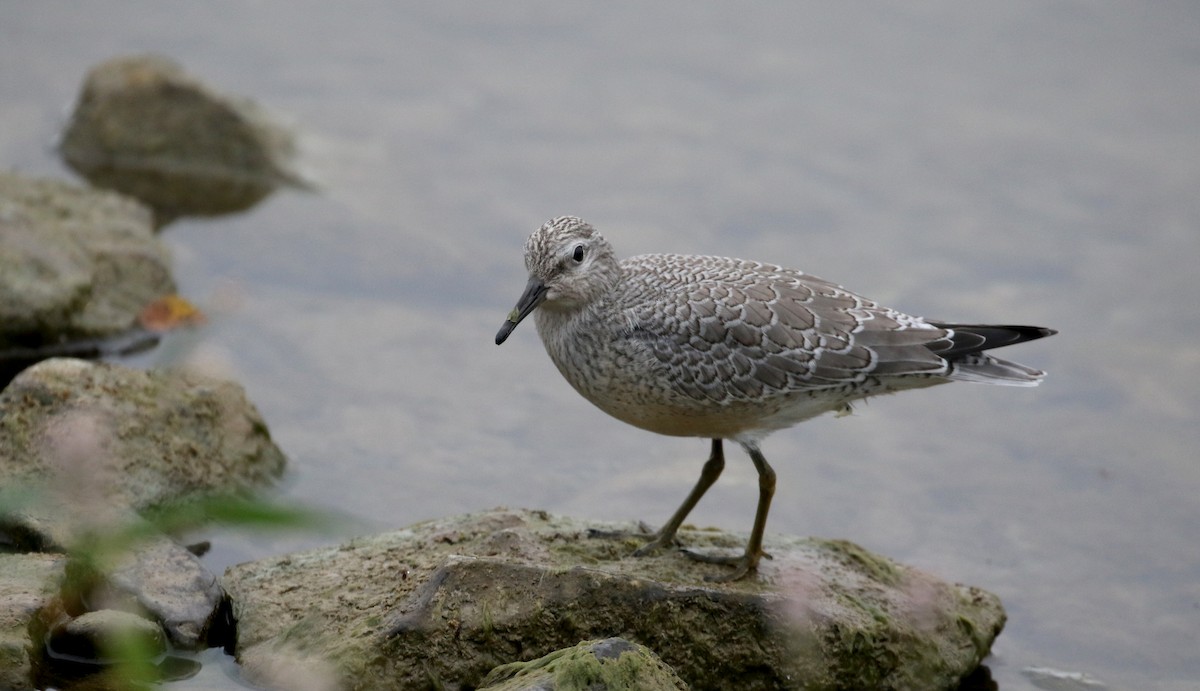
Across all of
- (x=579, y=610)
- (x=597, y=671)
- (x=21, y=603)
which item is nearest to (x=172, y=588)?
(x=21, y=603)

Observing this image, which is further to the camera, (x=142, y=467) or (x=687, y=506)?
(x=142, y=467)

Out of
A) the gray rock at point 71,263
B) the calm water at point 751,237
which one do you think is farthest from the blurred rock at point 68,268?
the calm water at point 751,237

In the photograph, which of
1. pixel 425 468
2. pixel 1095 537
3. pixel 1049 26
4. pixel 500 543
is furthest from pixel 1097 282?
pixel 500 543

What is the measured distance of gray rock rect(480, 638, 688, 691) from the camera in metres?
5.46

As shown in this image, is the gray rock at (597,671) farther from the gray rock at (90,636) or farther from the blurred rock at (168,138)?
the blurred rock at (168,138)

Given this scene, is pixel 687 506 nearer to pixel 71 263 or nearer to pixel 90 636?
pixel 90 636

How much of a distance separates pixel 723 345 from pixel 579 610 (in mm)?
1569

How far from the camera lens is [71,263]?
10.1 metres

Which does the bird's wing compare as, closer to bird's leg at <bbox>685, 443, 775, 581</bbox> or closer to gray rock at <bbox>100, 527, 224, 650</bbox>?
bird's leg at <bbox>685, 443, 775, 581</bbox>

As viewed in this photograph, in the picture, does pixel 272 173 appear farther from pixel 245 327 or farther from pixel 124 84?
pixel 245 327

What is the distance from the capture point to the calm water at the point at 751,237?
951cm

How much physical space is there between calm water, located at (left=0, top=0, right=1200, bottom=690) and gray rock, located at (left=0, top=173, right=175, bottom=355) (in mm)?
542

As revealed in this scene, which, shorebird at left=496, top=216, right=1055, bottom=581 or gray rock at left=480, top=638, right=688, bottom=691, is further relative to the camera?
shorebird at left=496, top=216, right=1055, bottom=581

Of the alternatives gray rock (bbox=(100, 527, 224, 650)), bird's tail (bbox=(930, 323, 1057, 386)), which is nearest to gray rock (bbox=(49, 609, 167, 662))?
gray rock (bbox=(100, 527, 224, 650))
